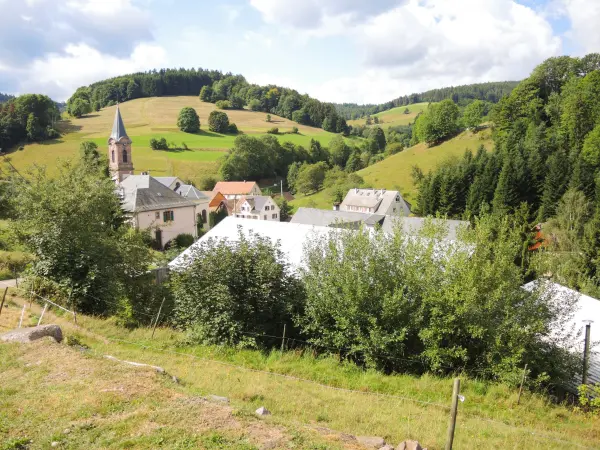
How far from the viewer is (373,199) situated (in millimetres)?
68188

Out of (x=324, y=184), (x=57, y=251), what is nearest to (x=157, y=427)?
(x=57, y=251)

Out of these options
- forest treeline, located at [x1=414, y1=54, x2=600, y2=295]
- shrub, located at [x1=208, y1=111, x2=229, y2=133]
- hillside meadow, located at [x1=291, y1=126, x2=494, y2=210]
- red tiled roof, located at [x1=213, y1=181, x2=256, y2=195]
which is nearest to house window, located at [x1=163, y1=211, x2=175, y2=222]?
forest treeline, located at [x1=414, y1=54, x2=600, y2=295]

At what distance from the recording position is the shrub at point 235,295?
13359mm

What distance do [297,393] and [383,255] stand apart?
548cm

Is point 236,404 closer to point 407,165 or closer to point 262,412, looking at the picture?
point 262,412

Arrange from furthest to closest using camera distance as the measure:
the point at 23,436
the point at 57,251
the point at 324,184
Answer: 1. the point at 324,184
2. the point at 57,251
3. the point at 23,436

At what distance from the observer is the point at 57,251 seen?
16062 millimetres

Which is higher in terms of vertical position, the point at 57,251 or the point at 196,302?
the point at 57,251

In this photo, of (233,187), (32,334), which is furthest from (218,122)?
(32,334)

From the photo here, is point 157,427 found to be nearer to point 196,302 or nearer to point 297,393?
point 297,393

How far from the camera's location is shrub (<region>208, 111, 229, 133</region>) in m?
113

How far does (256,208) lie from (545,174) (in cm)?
4077

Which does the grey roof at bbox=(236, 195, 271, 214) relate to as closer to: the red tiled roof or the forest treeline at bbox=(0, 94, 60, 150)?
the red tiled roof

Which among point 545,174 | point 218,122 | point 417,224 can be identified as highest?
point 218,122
